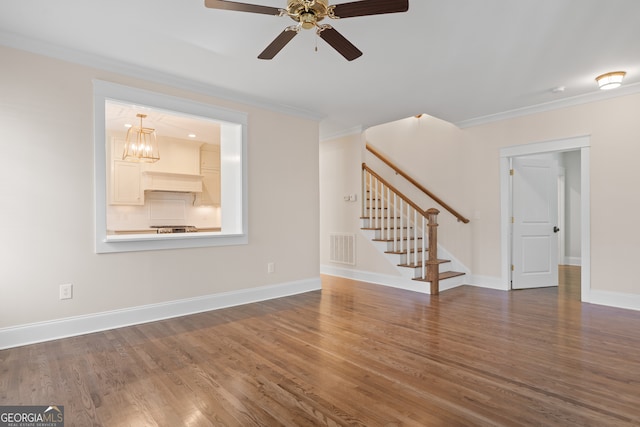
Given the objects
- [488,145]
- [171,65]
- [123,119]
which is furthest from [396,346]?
[123,119]

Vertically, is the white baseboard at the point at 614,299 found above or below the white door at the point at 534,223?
below

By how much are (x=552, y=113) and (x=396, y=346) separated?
3.96m

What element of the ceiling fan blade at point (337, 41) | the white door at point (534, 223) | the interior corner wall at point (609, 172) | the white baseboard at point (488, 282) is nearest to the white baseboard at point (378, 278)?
the white baseboard at point (488, 282)

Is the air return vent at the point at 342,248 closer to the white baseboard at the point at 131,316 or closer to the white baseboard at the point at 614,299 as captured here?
the white baseboard at the point at 131,316

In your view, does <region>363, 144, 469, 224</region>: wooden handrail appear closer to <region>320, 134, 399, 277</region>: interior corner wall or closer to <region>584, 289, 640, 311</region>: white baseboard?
<region>320, 134, 399, 277</region>: interior corner wall

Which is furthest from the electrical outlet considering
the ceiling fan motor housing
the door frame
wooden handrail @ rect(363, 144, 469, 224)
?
the door frame

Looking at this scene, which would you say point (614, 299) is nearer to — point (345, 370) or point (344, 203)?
point (345, 370)

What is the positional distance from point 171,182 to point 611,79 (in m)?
6.69

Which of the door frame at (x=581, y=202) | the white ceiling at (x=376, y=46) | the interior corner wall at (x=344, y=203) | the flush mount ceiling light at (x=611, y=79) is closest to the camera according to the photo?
the white ceiling at (x=376, y=46)

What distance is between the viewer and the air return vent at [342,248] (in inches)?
240

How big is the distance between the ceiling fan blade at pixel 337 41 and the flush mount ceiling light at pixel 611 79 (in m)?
3.03

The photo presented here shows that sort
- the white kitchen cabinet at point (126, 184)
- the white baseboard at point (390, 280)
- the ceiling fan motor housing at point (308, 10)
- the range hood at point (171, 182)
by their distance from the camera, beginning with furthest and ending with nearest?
the range hood at point (171, 182)
the white kitchen cabinet at point (126, 184)
the white baseboard at point (390, 280)
the ceiling fan motor housing at point (308, 10)

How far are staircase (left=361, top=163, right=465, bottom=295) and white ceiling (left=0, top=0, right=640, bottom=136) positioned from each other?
175 centimetres

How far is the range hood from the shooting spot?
20.7 feet
